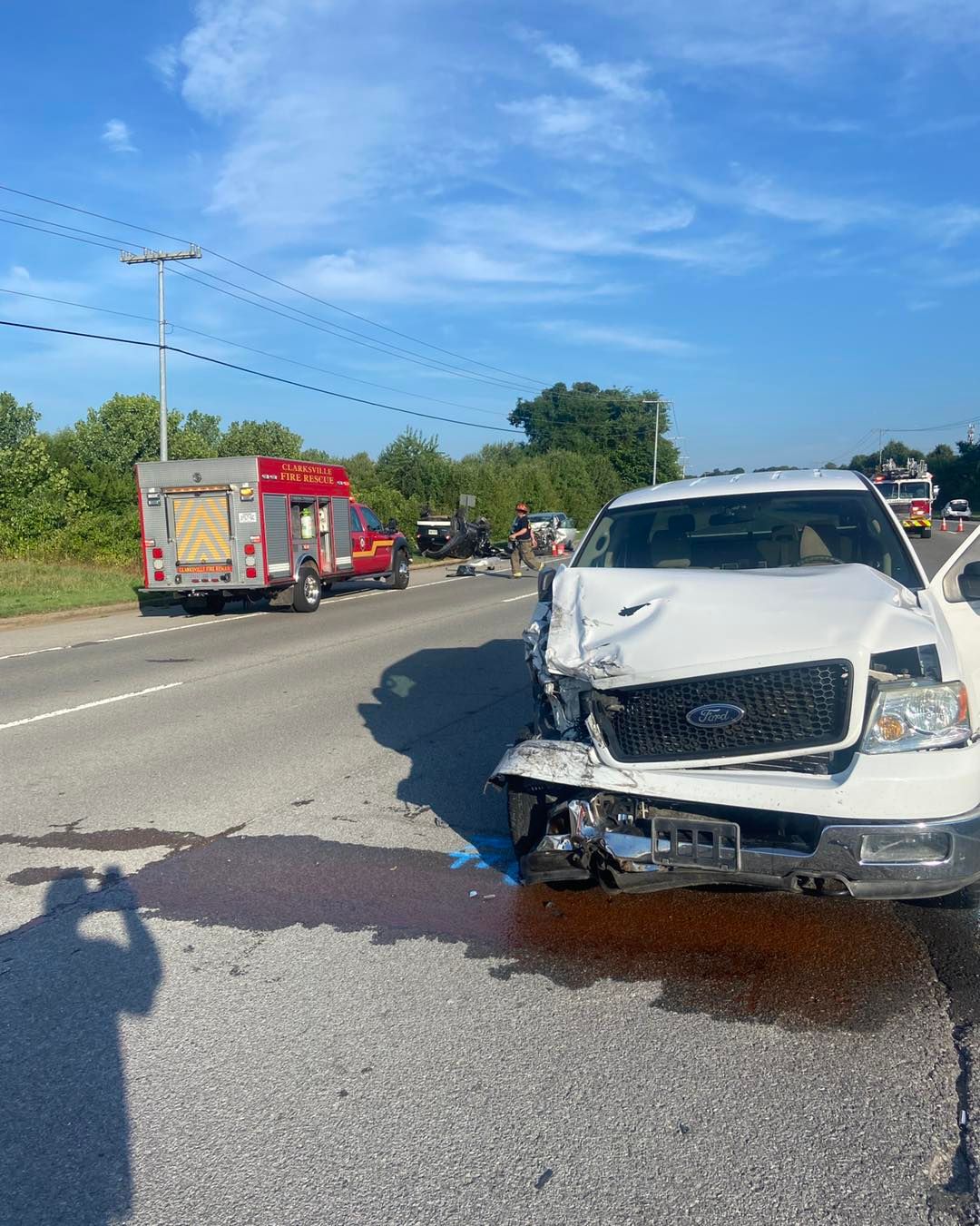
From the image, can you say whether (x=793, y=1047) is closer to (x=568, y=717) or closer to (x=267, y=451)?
(x=568, y=717)

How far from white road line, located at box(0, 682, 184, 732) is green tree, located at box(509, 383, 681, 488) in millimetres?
78250

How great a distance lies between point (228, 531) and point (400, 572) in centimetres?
638

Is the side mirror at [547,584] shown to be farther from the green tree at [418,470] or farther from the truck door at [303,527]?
the green tree at [418,470]

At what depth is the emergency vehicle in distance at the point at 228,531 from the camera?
18109mm

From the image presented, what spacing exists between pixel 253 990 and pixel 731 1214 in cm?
199

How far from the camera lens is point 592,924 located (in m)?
4.50

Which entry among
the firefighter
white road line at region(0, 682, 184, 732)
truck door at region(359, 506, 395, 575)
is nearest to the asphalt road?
white road line at region(0, 682, 184, 732)

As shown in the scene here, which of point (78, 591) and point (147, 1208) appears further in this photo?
point (78, 591)

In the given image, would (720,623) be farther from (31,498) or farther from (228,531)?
(31,498)

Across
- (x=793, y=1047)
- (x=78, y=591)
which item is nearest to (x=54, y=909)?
(x=793, y=1047)

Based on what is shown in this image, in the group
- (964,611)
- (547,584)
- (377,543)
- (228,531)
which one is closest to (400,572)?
(377,543)

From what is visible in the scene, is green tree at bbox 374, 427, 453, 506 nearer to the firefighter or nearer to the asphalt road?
the firefighter

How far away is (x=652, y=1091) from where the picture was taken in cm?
321

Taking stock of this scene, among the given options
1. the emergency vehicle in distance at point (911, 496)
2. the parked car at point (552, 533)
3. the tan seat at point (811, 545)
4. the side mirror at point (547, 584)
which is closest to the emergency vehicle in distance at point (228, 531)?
the side mirror at point (547, 584)
